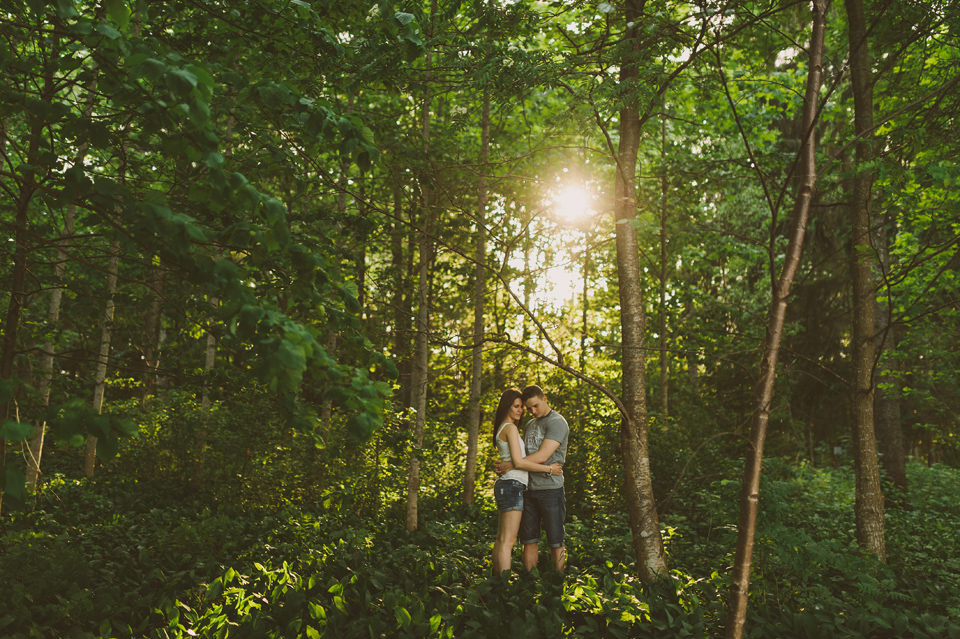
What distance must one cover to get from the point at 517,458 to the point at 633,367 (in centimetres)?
146

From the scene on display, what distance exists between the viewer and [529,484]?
6020 mm

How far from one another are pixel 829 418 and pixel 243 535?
1735 cm

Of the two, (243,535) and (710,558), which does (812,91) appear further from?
(243,535)

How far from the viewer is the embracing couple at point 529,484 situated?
5781 millimetres

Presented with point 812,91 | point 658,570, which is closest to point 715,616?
point 658,570

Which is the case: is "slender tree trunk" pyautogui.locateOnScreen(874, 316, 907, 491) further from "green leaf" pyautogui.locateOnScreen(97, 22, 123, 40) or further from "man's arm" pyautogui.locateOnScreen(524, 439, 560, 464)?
"green leaf" pyautogui.locateOnScreen(97, 22, 123, 40)

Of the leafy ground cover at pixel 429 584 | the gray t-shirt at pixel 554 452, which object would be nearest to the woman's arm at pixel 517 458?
the gray t-shirt at pixel 554 452

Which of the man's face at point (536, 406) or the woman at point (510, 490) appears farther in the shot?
the man's face at point (536, 406)

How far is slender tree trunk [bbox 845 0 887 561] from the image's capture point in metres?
6.19

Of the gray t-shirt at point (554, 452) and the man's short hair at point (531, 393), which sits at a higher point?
the man's short hair at point (531, 393)

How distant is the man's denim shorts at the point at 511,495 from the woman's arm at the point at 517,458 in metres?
0.19

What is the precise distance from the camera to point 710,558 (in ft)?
21.2

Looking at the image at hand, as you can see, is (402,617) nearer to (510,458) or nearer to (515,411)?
(510,458)

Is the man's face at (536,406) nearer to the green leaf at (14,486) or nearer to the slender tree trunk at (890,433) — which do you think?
the green leaf at (14,486)
